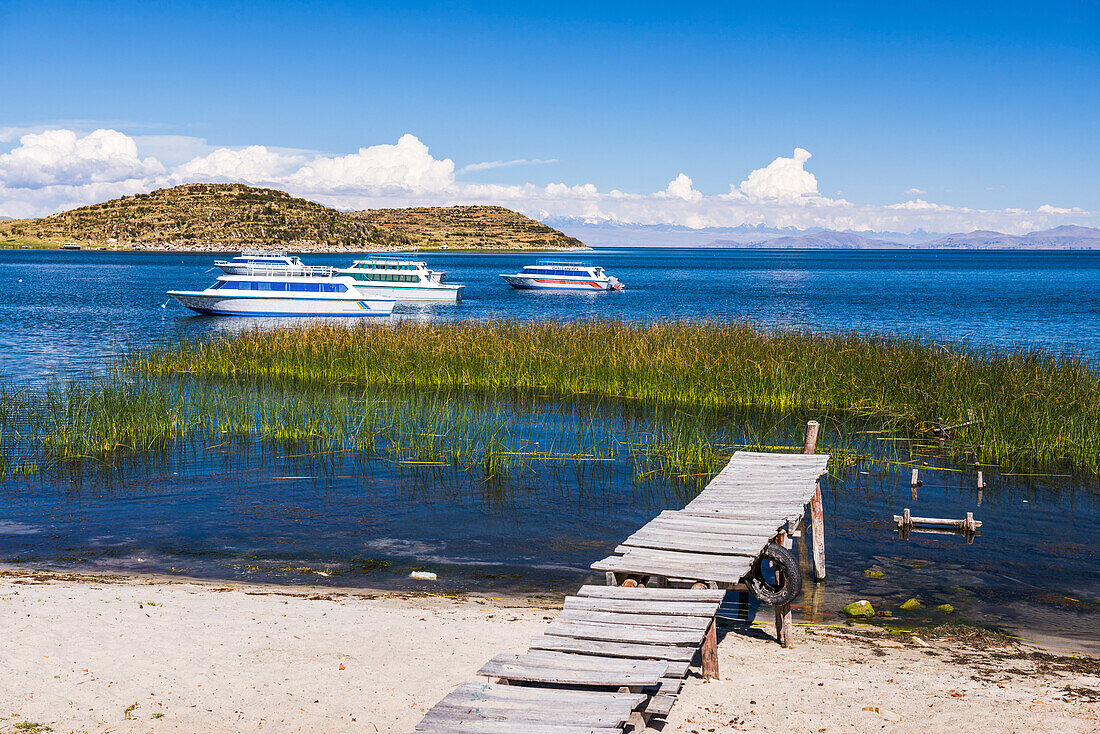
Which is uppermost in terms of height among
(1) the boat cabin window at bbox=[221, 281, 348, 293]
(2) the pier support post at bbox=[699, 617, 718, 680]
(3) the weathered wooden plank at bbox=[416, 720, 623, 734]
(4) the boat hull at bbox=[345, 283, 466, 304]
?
(1) the boat cabin window at bbox=[221, 281, 348, 293]

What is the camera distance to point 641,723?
5777mm

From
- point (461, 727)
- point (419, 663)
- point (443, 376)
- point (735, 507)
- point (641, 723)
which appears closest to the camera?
point (461, 727)

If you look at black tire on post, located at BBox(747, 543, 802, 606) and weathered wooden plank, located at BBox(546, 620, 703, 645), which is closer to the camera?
weathered wooden plank, located at BBox(546, 620, 703, 645)

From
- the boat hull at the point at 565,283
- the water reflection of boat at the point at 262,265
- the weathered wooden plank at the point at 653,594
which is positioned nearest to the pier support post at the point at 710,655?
the weathered wooden plank at the point at 653,594

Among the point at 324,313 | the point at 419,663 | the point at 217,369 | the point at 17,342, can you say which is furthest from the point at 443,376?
the point at 324,313

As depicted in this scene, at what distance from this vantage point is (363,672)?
7.64 metres

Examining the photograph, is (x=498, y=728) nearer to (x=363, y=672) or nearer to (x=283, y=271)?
(x=363, y=672)

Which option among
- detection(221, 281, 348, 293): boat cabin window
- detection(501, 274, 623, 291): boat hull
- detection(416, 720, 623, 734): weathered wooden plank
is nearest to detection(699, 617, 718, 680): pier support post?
detection(416, 720, 623, 734): weathered wooden plank

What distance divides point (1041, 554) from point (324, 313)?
130ft

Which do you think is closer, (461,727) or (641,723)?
(461,727)

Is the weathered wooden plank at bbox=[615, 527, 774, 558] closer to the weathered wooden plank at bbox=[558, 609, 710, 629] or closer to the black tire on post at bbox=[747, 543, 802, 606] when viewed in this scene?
the black tire on post at bbox=[747, 543, 802, 606]

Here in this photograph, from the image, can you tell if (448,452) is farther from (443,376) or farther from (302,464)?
(443,376)

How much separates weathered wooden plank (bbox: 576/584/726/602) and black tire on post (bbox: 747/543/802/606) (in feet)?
3.51

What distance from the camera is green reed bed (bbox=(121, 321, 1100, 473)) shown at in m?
17.0
